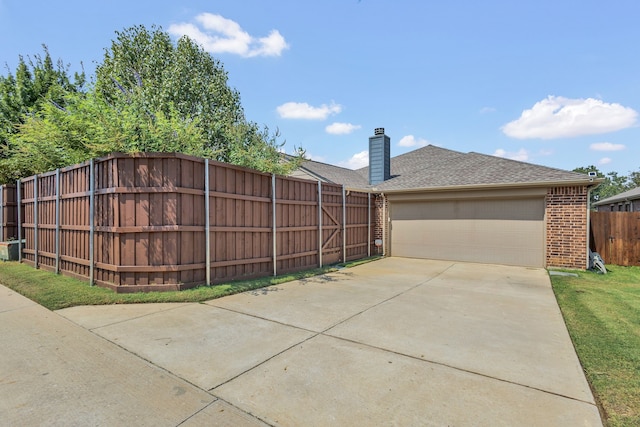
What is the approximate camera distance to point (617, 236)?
30.9ft

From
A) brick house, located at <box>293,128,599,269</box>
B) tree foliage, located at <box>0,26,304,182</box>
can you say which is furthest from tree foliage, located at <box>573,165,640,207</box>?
tree foliage, located at <box>0,26,304,182</box>

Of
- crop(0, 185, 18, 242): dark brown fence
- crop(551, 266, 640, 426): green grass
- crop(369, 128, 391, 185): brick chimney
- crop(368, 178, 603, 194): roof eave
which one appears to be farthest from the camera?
crop(369, 128, 391, 185): brick chimney

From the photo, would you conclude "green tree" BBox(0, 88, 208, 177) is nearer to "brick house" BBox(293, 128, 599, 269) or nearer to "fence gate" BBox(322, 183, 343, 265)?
"fence gate" BBox(322, 183, 343, 265)

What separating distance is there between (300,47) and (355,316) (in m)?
8.03

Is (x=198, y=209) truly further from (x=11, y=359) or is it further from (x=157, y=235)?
(x=11, y=359)

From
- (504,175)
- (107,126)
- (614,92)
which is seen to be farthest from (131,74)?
(614,92)

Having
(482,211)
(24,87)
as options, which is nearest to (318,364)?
(482,211)

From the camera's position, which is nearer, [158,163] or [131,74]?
[158,163]

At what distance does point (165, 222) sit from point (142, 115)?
2856 millimetres

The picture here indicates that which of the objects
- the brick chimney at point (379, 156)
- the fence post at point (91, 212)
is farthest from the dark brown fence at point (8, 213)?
the brick chimney at point (379, 156)

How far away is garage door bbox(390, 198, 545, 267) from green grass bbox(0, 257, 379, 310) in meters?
5.58

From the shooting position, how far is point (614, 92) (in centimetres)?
973

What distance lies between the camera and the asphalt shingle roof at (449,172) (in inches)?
359

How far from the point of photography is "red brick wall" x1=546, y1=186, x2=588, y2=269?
27.5ft
